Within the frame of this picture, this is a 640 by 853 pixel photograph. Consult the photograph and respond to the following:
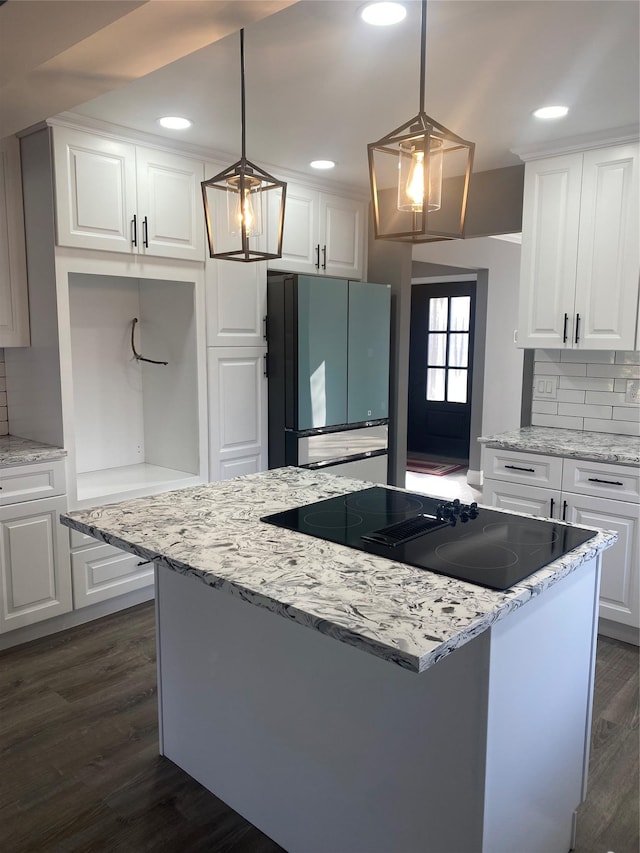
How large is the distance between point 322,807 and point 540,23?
2378mm

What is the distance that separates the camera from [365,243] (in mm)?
4375

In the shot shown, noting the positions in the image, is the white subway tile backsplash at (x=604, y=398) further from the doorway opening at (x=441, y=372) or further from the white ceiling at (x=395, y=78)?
the doorway opening at (x=441, y=372)

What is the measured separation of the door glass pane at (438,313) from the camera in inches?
270

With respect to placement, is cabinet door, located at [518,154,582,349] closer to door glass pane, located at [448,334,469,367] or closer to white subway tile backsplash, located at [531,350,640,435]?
white subway tile backsplash, located at [531,350,640,435]

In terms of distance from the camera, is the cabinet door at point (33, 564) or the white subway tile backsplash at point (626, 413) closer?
the cabinet door at point (33, 564)

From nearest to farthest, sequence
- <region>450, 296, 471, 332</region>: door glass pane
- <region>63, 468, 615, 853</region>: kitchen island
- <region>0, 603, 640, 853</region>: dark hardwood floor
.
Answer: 1. <region>63, 468, 615, 853</region>: kitchen island
2. <region>0, 603, 640, 853</region>: dark hardwood floor
3. <region>450, 296, 471, 332</region>: door glass pane

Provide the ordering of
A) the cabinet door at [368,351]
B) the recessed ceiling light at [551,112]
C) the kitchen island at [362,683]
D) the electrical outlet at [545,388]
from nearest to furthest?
the kitchen island at [362,683] < the recessed ceiling light at [551,112] < the electrical outlet at [545,388] < the cabinet door at [368,351]

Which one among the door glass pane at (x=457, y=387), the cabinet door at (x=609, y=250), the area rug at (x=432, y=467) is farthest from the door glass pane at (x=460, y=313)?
the cabinet door at (x=609, y=250)

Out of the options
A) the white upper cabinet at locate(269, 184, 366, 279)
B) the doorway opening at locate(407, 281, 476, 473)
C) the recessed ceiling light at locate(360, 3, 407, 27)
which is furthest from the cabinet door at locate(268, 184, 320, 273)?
the doorway opening at locate(407, 281, 476, 473)

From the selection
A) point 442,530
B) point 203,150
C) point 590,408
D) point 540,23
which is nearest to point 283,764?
point 442,530

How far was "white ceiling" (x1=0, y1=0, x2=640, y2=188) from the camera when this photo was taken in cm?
198

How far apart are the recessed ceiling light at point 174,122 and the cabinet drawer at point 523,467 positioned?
7.12ft

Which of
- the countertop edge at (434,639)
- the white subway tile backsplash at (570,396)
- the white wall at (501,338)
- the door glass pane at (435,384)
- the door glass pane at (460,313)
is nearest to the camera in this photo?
the countertop edge at (434,639)

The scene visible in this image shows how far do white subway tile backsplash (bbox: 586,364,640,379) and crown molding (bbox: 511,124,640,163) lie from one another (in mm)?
1119
